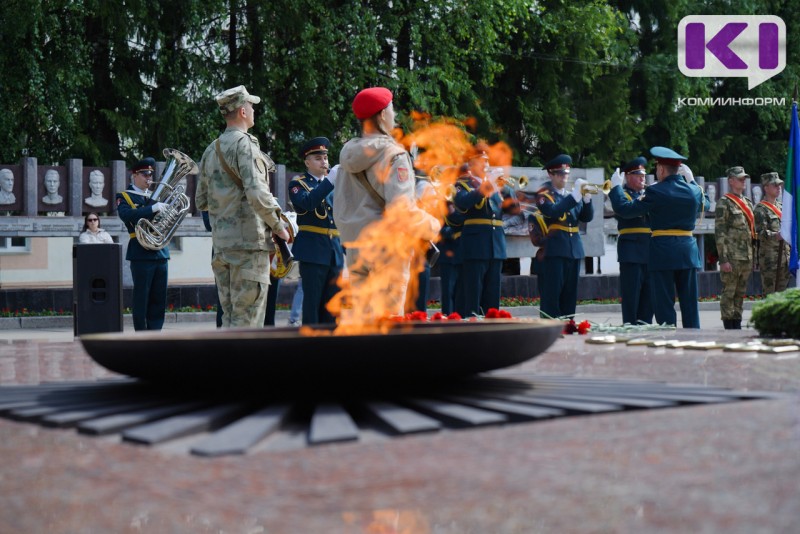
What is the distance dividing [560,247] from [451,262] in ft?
5.17

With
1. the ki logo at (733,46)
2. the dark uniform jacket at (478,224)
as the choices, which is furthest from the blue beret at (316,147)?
the ki logo at (733,46)

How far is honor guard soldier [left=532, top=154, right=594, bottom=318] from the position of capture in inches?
544

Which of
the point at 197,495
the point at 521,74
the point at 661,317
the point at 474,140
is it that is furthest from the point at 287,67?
the point at 197,495

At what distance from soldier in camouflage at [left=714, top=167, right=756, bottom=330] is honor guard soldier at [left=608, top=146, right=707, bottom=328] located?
355 centimetres

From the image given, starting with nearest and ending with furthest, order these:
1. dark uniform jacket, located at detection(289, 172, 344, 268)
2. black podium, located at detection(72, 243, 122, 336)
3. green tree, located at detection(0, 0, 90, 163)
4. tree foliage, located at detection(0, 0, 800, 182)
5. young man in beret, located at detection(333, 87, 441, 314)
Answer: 1. young man in beret, located at detection(333, 87, 441, 314)
2. black podium, located at detection(72, 243, 122, 336)
3. dark uniform jacket, located at detection(289, 172, 344, 268)
4. green tree, located at detection(0, 0, 90, 163)
5. tree foliage, located at detection(0, 0, 800, 182)

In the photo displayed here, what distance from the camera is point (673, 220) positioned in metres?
11.7

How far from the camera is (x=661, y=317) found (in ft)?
38.1

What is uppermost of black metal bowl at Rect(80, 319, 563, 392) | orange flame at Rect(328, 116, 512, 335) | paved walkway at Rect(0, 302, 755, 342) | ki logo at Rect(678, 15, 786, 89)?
ki logo at Rect(678, 15, 786, 89)

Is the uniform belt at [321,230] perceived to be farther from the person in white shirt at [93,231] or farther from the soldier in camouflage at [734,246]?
the person in white shirt at [93,231]

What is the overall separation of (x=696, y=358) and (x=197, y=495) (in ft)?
12.6

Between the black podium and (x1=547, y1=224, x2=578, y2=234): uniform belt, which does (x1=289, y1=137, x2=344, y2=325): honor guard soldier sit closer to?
the black podium

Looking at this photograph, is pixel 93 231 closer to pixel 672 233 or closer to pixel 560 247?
pixel 560 247

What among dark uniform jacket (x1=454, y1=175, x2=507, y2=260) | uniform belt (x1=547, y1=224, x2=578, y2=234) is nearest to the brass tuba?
dark uniform jacket (x1=454, y1=175, x2=507, y2=260)

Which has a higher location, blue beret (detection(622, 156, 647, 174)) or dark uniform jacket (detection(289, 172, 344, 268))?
blue beret (detection(622, 156, 647, 174))
